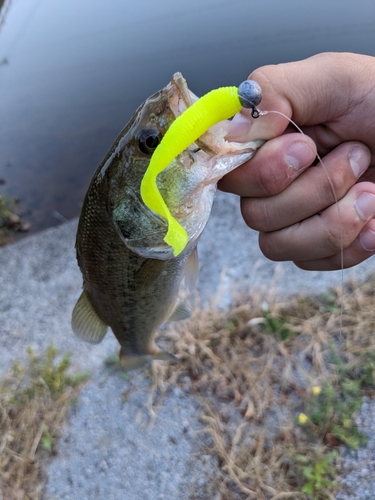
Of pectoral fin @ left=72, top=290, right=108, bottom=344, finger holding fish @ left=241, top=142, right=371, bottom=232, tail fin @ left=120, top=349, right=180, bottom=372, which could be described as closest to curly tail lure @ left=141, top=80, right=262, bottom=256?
finger holding fish @ left=241, top=142, right=371, bottom=232

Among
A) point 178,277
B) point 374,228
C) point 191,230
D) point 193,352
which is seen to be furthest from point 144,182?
point 193,352

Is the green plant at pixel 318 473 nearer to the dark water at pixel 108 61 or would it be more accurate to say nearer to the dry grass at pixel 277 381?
the dry grass at pixel 277 381

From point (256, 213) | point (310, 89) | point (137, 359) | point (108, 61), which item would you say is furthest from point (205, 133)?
point (108, 61)

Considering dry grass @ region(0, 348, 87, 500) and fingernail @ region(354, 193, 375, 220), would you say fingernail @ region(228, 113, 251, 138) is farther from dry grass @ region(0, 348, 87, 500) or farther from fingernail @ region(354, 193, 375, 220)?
dry grass @ region(0, 348, 87, 500)

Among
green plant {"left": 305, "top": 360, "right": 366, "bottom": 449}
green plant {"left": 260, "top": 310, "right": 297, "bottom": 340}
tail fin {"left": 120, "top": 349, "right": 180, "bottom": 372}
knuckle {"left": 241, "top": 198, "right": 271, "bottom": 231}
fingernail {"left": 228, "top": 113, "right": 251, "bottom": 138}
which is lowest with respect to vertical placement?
green plant {"left": 305, "top": 360, "right": 366, "bottom": 449}

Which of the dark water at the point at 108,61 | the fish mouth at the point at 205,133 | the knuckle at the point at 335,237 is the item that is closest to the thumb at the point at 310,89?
the fish mouth at the point at 205,133

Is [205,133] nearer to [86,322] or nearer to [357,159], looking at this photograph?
[357,159]

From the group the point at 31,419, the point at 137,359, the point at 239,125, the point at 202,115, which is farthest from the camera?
the point at 31,419
